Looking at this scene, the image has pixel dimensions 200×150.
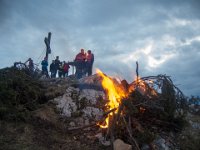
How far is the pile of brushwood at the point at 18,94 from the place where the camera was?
1191cm

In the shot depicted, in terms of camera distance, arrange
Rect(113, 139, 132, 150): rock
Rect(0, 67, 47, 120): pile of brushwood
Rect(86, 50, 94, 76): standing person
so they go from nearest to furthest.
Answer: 1. Rect(113, 139, 132, 150): rock
2. Rect(0, 67, 47, 120): pile of brushwood
3. Rect(86, 50, 94, 76): standing person

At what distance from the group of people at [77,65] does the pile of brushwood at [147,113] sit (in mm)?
5539

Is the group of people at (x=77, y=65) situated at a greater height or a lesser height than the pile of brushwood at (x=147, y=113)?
greater

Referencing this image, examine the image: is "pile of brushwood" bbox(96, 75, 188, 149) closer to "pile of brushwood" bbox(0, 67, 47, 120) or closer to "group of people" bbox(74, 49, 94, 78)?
"pile of brushwood" bbox(0, 67, 47, 120)

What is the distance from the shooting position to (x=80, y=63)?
19.6 meters

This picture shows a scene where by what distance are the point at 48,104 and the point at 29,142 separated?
11.2 ft

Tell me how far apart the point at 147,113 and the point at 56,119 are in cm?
390

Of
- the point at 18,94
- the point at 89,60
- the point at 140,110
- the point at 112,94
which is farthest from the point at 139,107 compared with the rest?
the point at 89,60

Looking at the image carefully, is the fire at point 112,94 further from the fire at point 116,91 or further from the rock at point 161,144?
the rock at point 161,144

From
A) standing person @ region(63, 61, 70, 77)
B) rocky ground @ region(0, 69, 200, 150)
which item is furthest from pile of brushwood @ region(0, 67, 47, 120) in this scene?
standing person @ region(63, 61, 70, 77)

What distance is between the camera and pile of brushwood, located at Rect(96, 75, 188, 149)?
11.9 meters

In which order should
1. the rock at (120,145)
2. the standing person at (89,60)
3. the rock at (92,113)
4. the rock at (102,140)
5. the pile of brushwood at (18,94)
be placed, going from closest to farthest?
1. the rock at (120,145)
2. the rock at (102,140)
3. the pile of brushwood at (18,94)
4. the rock at (92,113)
5. the standing person at (89,60)

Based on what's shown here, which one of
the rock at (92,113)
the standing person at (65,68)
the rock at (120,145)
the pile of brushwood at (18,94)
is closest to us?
the rock at (120,145)

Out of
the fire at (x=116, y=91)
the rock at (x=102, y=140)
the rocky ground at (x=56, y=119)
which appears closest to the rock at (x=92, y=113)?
the rocky ground at (x=56, y=119)
